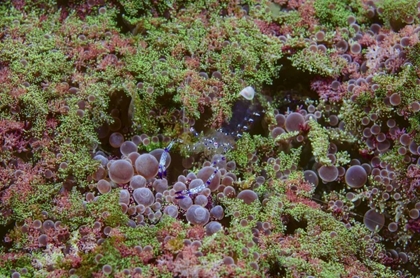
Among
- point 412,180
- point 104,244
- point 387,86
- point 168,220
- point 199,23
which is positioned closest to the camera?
point 104,244

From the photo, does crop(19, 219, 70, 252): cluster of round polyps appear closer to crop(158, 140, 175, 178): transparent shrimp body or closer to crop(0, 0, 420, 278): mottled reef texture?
crop(0, 0, 420, 278): mottled reef texture

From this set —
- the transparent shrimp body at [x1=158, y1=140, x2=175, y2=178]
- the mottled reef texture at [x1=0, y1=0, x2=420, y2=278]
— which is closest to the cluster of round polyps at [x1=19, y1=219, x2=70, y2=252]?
the mottled reef texture at [x1=0, y1=0, x2=420, y2=278]

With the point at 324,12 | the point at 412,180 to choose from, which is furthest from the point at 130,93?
the point at 412,180

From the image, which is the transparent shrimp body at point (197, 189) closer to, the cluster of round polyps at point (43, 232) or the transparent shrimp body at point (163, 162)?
the transparent shrimp body at point (163, 162)

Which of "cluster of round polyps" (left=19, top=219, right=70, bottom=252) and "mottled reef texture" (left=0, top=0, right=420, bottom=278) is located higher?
"mottled reef texture" (left=0, top=0, right=420, bottom=278)

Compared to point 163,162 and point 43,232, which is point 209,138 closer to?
point 163,162

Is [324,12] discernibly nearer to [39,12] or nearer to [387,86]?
[387,86]

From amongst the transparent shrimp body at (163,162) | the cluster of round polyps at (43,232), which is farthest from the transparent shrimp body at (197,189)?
the cluster of round polyps at (43,232)

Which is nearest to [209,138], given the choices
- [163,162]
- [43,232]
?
[163,162]

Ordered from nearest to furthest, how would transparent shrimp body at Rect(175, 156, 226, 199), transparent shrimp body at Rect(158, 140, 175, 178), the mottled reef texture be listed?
the mottled reef texture → transparent shrimp body at Rect(175, 156, 226, 199) → transparent shrimp body at Rect(158, 140, 175, 178)
